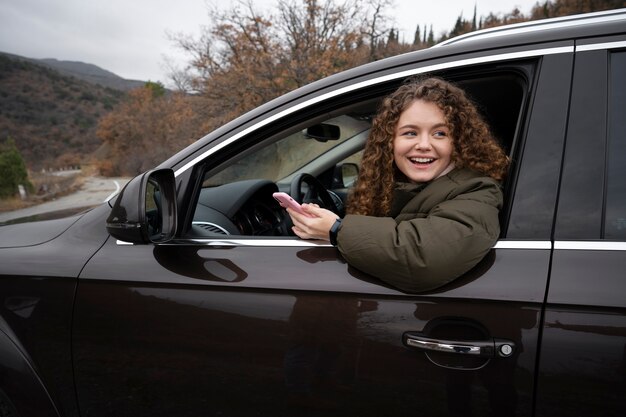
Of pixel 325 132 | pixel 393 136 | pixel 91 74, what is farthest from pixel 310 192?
pixel 91 74

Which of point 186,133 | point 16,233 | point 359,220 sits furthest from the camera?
point 186,133

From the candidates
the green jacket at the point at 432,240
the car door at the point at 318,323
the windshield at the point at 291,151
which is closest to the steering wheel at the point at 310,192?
the windshield at the point at 291,151

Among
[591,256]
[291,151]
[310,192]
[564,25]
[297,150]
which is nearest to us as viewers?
[591,256]

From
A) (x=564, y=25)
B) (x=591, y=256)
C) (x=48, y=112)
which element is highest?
(x=48, y=112)

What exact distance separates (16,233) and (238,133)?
3.51ft

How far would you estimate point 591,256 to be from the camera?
3.18 feet

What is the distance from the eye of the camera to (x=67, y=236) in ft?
4.85

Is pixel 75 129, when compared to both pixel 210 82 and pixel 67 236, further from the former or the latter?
pixel 67 236

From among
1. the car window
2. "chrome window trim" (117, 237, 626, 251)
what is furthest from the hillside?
"chrome window trim" (117, 237, 626, 251)

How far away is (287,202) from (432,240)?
425mm

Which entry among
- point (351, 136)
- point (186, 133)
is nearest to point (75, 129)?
point (186, 133)

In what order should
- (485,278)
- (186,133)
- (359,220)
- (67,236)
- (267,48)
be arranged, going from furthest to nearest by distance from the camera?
1. (186,133)
2. (267,48)
3. (67,236)
4. (359,220)
5. (485,278)

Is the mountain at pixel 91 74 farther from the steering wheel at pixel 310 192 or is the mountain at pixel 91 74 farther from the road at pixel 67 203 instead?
the steering wheel at pixel 310 192

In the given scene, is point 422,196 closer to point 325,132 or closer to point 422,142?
point 422,142
